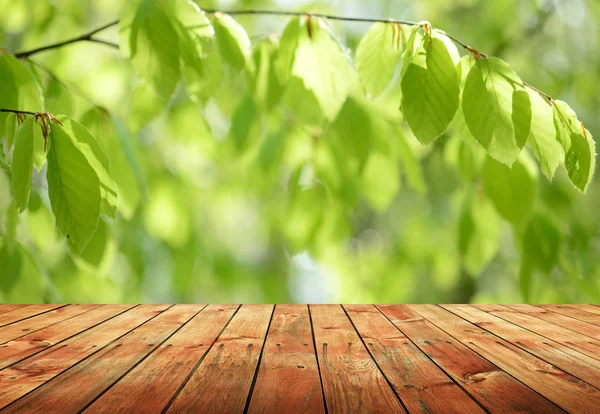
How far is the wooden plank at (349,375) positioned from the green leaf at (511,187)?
0.97ft

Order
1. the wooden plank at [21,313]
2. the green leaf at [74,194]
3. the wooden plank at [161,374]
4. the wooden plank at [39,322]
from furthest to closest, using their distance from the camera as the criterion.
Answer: the wooden plank at [21,313], the wooden plank at [39,322], the wooden plank at [161,374], the green leaf at [74,194]

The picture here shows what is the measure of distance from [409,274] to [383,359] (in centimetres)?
67

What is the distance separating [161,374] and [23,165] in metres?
0.52

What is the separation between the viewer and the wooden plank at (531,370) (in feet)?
2.66

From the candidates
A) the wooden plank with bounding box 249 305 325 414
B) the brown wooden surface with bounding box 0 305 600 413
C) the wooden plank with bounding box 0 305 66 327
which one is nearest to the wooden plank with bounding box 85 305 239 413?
the brown wooden surface with bounding box 0 305 600 413

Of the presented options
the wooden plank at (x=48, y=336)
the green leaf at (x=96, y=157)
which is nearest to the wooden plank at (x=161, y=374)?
the wooden plank at (x=48, y=336)

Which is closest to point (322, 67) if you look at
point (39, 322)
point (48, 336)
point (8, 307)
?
point (48, 336)

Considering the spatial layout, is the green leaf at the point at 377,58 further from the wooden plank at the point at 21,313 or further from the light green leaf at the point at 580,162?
the wooden plank at the point at 21,313

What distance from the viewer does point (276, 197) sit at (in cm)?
157

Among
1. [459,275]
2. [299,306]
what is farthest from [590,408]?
[459,275]

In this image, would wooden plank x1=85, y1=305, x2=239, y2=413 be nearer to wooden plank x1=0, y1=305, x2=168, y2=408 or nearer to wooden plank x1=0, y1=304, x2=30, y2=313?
wooden plank x1=0, y1=305, x2=168, y2=408

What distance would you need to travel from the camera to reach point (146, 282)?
1471 millimetres

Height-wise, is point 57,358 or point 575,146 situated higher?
point 575,146

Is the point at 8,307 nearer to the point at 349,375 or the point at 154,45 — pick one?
the point at 349,375
